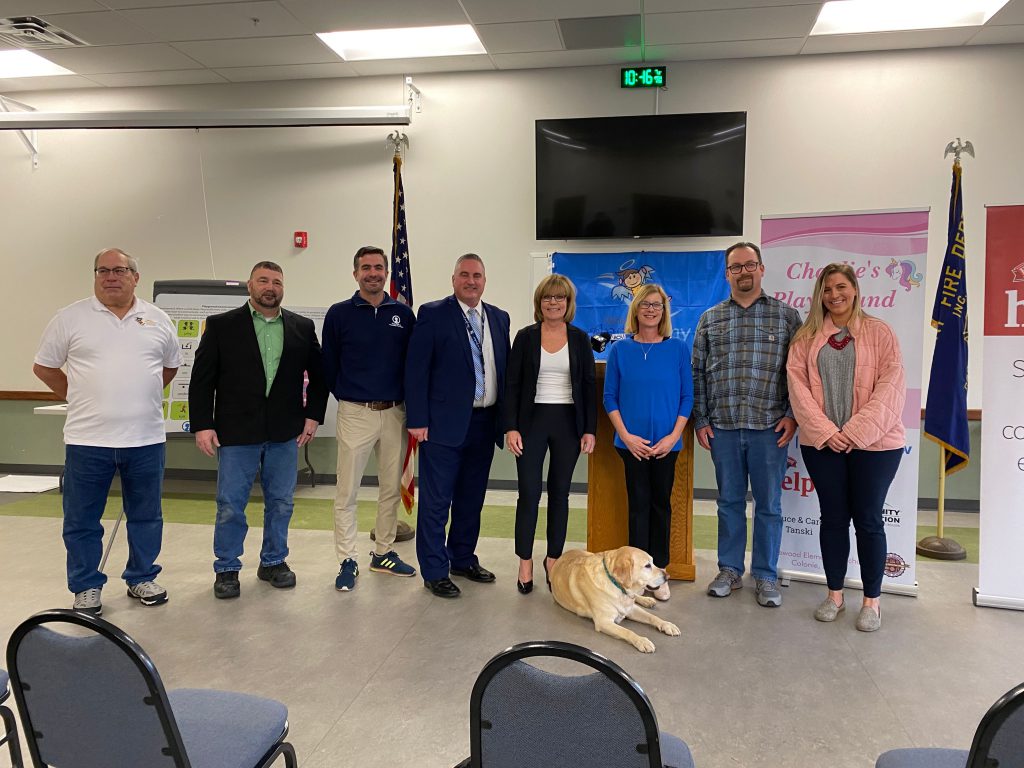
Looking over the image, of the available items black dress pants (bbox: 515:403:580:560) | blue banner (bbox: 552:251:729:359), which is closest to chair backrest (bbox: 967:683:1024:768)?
black dress pants (bbox: 515:403:580:560)

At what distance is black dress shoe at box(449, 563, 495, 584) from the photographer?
375cm

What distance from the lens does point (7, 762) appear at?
2168 mm

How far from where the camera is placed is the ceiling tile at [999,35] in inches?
192

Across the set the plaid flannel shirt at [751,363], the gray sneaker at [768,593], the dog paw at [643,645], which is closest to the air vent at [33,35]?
the plaid flannel shirt at [751,363]

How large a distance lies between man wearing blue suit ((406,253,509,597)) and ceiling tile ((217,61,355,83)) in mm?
3223

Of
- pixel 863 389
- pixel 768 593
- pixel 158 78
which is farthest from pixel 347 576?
pixel 158 78

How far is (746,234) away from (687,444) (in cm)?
260

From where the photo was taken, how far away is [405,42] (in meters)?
5.33

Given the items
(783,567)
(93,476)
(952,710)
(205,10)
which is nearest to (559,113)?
(205,10)

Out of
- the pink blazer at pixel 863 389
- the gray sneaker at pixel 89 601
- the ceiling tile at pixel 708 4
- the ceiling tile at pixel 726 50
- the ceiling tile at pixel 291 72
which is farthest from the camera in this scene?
the ceiling tile at pixel 291 72

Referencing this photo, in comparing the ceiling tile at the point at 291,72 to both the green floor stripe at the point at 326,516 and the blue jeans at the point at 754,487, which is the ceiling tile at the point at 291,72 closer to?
the green floor stripe at the point at 326,516

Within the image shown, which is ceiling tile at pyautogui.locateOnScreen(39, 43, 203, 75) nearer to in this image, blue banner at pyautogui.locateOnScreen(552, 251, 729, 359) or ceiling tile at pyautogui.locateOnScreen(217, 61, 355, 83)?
ceiling tile at pyautogui.locateOnScreen(217, 61, 355, 83)

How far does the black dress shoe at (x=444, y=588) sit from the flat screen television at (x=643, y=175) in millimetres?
3196

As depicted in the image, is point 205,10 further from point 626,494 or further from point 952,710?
point 952,710
